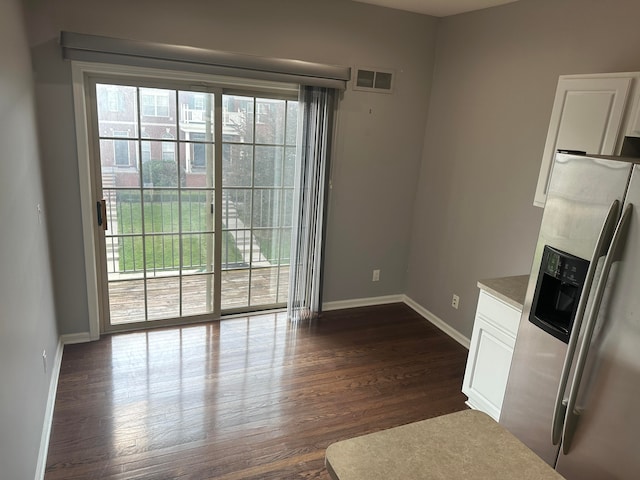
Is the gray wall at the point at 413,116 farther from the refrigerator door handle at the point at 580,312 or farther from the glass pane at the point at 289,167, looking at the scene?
the refrigerator door handle at the point at 580,312

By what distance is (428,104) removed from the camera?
409 cm

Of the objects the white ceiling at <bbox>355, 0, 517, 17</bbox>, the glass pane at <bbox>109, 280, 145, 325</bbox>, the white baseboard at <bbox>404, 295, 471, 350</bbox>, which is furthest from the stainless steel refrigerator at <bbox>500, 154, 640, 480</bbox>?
the glass pane at <bbox>109, 280, 145, 325</bbox>

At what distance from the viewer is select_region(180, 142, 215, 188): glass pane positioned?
3422 millimetres

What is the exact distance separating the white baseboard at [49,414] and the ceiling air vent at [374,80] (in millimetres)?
3105

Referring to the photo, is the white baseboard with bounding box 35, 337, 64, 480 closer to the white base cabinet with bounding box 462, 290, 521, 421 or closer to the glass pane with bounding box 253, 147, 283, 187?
the glass pane with bounding box 253, 147, 283, 187

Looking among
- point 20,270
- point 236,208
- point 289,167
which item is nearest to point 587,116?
point 289,167

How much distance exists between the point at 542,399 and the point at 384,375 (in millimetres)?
1434

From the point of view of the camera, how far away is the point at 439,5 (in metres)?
3.46

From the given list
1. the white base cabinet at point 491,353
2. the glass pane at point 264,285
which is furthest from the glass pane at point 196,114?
the white base cabinet at point 491,353

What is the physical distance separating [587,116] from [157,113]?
2799 millimetres

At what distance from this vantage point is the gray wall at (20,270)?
5.64ft

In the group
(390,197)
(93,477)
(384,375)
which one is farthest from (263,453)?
(390,197)

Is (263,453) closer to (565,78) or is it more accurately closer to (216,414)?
(216,414)

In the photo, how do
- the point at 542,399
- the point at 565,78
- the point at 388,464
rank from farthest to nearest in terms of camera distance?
the point at 565,78 < the point at 542,399 < the point at 388,464
